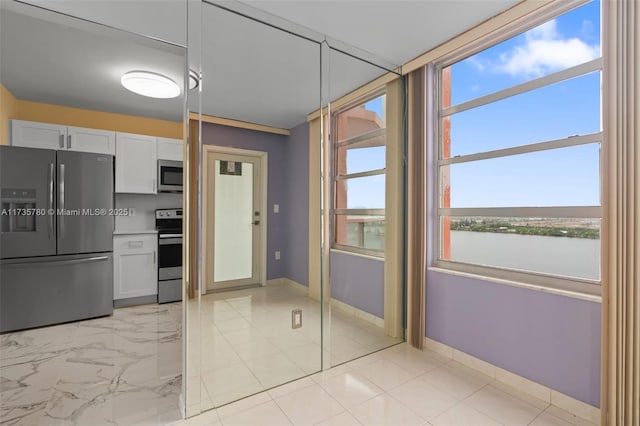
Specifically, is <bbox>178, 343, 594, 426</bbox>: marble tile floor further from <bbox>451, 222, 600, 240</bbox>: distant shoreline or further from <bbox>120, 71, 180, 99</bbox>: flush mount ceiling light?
<bbox>120, 71, 180, 99</bbox>: flush mount ceiling light

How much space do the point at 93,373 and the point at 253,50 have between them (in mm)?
2617

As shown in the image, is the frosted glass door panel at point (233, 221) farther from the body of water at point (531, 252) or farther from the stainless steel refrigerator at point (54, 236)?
the stainless steel refrigerator at point (54, 236)

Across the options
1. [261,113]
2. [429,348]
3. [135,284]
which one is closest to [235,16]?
[261,113]

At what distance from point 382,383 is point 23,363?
8.84ft

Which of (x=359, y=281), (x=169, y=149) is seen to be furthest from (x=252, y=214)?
(x=169, y=149)

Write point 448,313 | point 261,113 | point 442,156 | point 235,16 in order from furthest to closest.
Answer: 1. point 442,156
2. point 448,313
3. point 261,113
4. point 235,16

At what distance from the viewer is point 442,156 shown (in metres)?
2.44

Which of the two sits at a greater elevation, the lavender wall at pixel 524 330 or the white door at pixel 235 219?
the white door at pixel 235 219

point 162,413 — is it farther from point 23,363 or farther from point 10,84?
point 10,84

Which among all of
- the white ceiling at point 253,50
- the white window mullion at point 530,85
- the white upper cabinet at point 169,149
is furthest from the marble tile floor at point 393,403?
the white upper cabinet at point 169,149

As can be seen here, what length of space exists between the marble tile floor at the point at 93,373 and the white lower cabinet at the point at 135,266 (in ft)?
1.36

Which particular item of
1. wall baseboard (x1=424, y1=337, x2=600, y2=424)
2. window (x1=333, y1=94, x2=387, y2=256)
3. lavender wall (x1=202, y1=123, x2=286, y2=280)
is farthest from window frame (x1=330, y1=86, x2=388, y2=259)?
wall baseboard (x1=424, y1=337, x2=600, y2=424)

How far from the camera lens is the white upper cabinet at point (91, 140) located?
278cm

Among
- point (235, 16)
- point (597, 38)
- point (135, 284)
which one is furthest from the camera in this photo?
point (135, 284)
